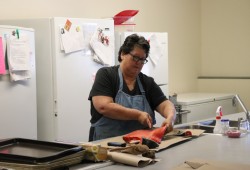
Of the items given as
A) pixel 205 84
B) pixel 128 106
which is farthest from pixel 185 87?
pixel 128 106

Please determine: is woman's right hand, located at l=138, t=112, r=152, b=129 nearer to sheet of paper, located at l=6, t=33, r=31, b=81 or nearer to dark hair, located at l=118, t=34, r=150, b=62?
dark hair, located at l=118, t=34, r=150, b=62

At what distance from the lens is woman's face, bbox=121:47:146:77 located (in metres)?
2.41

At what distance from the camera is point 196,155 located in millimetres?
1867

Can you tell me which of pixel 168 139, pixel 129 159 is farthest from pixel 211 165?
pixel 168 139

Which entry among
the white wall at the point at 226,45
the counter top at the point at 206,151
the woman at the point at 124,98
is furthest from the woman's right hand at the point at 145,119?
the white wall at the point at 226,45

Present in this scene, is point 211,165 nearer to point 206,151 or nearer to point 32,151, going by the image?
point 206,151

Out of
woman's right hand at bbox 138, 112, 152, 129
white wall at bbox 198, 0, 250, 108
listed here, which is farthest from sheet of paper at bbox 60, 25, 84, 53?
white wall at bbox 198, 0, 250, 108

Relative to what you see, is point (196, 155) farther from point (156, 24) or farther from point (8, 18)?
point (156, 24)

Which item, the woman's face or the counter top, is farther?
the woman's face

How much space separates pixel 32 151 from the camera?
1.66 meters

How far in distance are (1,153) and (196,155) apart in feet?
2.85

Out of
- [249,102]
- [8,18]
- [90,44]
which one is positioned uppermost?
[8,18]

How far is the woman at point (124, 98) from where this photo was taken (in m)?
2.30

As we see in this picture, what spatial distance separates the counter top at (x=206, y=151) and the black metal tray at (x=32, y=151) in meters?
0.19
